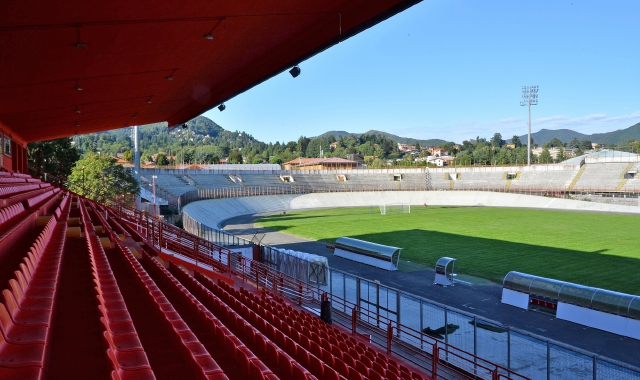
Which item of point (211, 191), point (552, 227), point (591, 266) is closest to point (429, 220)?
point (552, 227)

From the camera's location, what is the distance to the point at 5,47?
20.2 feet

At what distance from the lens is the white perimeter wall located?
49.9 metres

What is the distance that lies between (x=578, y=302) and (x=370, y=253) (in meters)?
10.2

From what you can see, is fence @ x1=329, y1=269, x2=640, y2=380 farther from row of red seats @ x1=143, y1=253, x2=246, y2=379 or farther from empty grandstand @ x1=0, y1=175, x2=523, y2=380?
row of red seats @ x1=143, y1=253, x2=246, y2=379

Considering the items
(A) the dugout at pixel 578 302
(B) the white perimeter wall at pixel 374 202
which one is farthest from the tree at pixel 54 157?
(A) the dugout at pixel 578 302

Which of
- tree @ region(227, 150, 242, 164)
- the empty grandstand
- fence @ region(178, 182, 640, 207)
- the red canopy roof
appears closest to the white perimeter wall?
fence @ region(178, 182, 640, 207)

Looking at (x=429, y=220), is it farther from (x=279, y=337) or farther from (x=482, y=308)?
(x=279, y=337)

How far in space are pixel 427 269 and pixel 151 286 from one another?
1773 centimetres

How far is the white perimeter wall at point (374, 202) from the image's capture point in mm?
49866

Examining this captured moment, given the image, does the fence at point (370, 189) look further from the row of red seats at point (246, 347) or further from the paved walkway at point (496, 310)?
the row of red seats at point (246, 347)

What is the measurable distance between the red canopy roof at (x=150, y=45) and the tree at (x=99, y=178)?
52.0ft

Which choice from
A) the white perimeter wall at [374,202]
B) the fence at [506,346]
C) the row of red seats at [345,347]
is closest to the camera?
the row of red seats at [345,347]

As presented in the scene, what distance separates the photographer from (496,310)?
1534cm

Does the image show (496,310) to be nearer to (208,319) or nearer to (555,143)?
(208,319)
